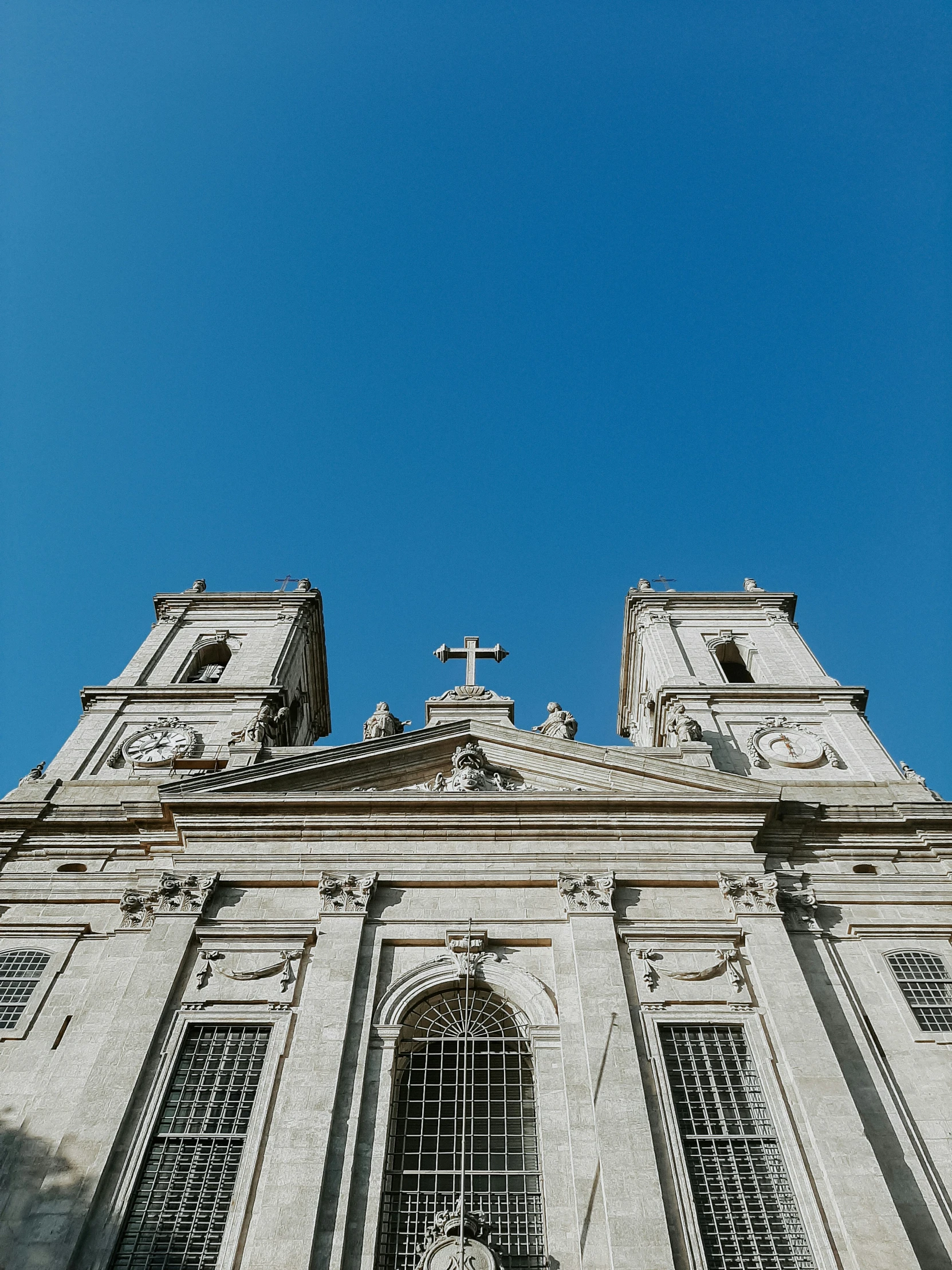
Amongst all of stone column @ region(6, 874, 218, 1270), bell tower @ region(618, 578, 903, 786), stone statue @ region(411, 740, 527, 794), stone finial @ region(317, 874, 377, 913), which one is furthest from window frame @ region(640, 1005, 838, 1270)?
stone column @ region(6, 874, 218, 1270)

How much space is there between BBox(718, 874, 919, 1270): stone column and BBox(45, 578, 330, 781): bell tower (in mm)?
10174

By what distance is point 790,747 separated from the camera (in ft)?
74.4

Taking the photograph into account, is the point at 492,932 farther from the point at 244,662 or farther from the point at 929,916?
the point at 244,662

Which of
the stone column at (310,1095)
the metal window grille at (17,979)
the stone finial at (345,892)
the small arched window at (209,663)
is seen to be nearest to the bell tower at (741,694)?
the stone finial at (345,892)

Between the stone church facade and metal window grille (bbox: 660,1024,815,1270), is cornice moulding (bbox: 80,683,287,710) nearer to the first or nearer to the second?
the stone church facade

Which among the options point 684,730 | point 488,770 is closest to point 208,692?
point 488,770

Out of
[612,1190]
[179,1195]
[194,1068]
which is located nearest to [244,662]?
[194,1068]

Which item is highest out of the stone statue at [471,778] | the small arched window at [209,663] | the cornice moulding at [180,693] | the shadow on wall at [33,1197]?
the small arched window at [209,663]

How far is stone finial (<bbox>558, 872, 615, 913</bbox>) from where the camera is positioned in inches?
656

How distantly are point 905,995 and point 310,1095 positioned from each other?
8921mm

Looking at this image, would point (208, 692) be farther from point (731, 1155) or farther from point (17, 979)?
point (731, 1155)

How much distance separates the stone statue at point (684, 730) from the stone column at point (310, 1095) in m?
7.77

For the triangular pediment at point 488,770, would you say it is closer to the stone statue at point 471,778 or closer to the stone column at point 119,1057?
the stone statue at point 471,778

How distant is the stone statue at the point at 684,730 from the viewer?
21.9 m
